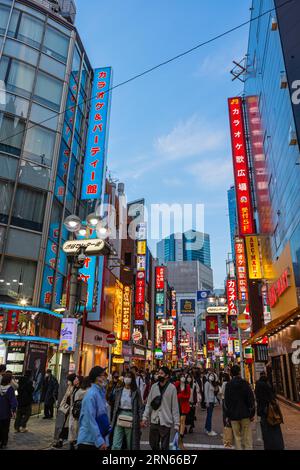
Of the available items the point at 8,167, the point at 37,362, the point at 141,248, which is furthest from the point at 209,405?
the point at 141,248

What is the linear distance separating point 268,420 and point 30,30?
26.4 metres

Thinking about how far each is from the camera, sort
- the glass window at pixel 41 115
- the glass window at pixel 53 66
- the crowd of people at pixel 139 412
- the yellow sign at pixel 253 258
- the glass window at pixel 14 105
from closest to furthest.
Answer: the crowd of people at pixel 139 412
the glass window at pixel 14 105
the glass window at pixel 41 115
the glass window at pixel 53 66
the yellow sign at pixel 253 258

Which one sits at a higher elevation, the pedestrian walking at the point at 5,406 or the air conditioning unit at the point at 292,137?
the air conditioning unit at the point at 292,137

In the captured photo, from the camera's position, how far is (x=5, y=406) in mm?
8680

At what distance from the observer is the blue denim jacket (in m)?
4.63

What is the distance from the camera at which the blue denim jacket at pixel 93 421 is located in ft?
15.2

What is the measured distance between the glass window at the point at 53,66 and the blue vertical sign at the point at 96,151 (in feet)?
14.1

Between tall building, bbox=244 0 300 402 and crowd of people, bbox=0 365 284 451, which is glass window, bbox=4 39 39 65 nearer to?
tall building, bbox=244 0 300 402

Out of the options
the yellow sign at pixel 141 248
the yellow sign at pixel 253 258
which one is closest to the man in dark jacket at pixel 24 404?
the yellow sign at pixel 253 258

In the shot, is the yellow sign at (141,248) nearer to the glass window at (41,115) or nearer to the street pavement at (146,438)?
the glass window at (41,115)

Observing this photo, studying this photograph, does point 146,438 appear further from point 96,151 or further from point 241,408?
point 96,151

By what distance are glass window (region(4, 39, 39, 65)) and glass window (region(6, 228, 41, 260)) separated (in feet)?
37.9

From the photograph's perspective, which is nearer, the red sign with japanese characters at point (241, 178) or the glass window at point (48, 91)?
the red sign with japanese characters at point (241, 178)
